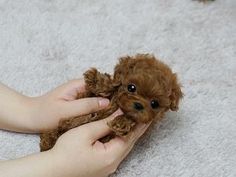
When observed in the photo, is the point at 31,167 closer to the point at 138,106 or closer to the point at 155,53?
the point at 138,106

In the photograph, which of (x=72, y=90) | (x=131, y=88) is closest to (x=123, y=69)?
(x=131, y=88)

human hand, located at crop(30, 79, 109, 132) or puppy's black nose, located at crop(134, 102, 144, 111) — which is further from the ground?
puppy's black nose, located at crop(134, 102, 144, 111)

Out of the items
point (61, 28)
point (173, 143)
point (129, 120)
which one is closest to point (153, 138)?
point (173, 143)

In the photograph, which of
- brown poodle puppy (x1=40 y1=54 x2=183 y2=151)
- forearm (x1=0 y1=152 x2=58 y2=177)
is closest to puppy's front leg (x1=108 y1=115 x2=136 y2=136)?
brown poodle puppy (x1=40 y1=54 x2=183 y2=151)

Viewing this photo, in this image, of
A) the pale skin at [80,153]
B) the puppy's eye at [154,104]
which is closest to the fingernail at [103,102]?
the pale skin at [80,153]

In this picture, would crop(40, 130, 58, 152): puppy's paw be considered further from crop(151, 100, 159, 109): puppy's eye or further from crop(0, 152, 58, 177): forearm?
crop(151, 100, 159, 109): puppy's eye

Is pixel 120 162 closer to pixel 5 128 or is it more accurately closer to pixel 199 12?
pixel 5 128

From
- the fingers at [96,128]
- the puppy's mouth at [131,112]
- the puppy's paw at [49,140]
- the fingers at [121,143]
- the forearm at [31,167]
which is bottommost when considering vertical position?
the forearm at [31,167]

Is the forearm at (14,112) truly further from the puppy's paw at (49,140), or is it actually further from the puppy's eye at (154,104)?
the puppy's eye at (154,104)
